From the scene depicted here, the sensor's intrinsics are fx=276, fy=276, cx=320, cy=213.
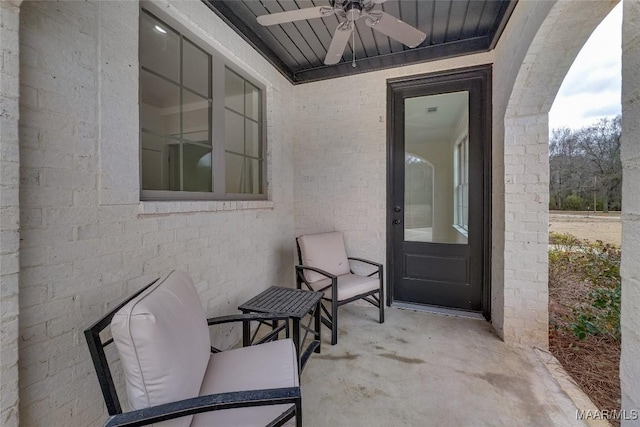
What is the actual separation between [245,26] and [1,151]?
2133 millimetres

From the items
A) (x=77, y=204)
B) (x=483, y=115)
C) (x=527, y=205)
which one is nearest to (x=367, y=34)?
(x=483, y=115)

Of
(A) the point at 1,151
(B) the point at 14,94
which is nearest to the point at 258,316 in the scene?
(A) the point at 1,151

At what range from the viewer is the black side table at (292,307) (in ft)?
5.72

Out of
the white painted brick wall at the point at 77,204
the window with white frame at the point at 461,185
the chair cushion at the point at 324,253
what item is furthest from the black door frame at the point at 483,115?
the white painted brick wall at the point at 77,204

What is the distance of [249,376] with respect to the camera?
1237 mm

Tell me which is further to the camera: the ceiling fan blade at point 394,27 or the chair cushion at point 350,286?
the chair cushion at point 350,286

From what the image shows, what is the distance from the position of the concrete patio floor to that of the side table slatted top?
49 centimetres

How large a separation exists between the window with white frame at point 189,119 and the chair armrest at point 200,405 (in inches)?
47.2

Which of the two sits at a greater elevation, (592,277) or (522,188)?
(522,188)

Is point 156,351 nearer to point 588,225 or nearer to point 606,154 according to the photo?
point 606,154

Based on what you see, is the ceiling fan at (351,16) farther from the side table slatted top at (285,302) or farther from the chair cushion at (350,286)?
the chair cushion at (350,286)

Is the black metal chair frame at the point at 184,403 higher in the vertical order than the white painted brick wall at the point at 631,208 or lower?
lower

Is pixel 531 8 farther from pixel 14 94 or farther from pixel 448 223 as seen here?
pixel 14 94

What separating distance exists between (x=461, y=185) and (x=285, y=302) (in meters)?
2.27
